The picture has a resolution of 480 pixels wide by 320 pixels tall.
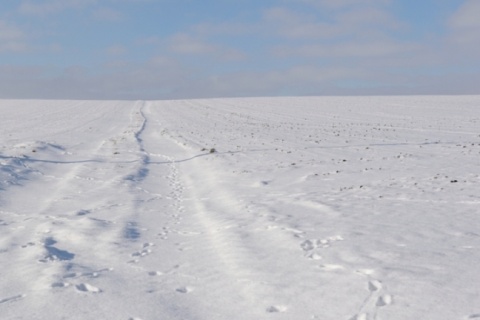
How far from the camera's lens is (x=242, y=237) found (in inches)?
373

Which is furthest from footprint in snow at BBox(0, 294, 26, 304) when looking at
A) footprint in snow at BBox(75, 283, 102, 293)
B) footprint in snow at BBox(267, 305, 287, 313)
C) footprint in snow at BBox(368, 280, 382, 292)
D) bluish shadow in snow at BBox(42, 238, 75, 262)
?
footprint in snow at BBox(368, 280, 382, 292)

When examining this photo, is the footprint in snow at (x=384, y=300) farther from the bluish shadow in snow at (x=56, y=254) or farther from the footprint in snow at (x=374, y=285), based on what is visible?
the bluish shadow in snow at (x=56, y=254)

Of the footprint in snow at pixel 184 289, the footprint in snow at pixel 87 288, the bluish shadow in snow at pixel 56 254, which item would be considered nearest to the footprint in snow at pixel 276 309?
the footprint in snow at pixel 184 289

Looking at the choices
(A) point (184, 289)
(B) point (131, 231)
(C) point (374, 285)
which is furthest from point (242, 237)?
(C) point (374, 285)

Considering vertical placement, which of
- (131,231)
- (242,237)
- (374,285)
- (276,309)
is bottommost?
(131,231)

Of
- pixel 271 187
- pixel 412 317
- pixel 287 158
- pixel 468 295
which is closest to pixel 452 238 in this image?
pixel 468 295

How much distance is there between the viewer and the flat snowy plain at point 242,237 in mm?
6344

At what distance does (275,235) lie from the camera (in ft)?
31.0

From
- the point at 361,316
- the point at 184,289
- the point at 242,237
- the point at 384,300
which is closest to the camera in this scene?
the point at 361,316

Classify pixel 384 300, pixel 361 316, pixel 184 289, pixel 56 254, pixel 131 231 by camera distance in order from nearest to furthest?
pixel 361 316, pixel 384 300, pixel 184 289, pixel 56 254, pixel 131 231

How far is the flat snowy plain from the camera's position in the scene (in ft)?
20.8

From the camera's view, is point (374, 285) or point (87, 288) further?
point (87, 288)

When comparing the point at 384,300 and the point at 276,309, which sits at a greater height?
the point at 384,300

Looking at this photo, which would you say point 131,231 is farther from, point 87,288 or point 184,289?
point 184,289
